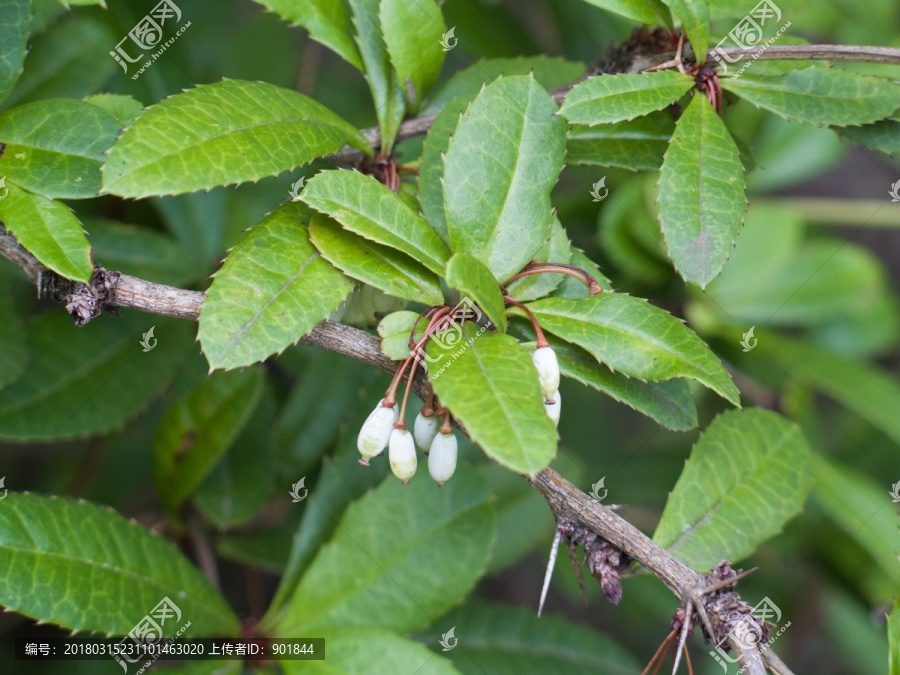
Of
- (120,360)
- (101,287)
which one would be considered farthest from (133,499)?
(101,287)

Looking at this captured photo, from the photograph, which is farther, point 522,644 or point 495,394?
point 522,644

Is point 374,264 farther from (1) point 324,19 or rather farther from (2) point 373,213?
(1) point 324,19

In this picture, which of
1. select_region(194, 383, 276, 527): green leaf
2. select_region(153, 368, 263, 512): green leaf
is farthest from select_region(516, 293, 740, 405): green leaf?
select_region(194, 383, 276, 527): green leaf

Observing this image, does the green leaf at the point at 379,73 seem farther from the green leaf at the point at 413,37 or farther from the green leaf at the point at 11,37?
the green leaf at the point at 11,37

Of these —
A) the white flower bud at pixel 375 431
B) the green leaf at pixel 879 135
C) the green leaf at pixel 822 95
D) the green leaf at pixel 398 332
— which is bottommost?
the white flower bud at pixel 375 431

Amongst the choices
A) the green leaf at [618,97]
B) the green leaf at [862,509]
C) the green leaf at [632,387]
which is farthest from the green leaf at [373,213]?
the green leaf at [862,509]

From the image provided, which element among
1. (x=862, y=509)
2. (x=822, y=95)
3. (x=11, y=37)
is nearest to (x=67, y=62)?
(x=11, y=37)
